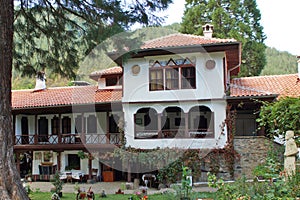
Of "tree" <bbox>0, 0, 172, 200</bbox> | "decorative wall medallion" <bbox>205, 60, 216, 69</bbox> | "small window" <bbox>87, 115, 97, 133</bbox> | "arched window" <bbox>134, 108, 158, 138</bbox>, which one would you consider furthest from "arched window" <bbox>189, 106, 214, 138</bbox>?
"tree" <bbox>0, 0, 172, 200</bbox>

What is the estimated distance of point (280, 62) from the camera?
184 feet

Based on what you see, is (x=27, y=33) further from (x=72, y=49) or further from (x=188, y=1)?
(x=188, y=1)

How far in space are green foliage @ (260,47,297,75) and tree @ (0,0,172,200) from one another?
1723 inches

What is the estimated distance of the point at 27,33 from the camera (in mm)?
11812

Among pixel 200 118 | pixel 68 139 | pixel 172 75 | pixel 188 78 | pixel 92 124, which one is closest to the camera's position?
pixel 188 78

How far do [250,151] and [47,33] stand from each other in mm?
10051

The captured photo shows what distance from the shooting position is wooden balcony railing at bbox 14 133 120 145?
19.2 m

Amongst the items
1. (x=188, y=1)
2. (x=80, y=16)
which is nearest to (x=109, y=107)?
(x=80, y=16)

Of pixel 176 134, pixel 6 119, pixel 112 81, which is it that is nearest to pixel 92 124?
pixel 112 81

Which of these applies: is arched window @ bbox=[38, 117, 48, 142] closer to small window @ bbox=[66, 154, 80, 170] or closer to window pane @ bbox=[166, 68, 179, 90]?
small window @ bbox=[66, 154, 80, 170]

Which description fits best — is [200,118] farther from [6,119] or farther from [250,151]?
[6,119]

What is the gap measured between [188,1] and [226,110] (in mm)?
15635

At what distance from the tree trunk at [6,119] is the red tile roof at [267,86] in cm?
1146

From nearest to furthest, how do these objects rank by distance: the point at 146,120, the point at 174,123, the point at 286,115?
1. the point at 286,115
2. the point at 174,123
3. the point at 146,120
